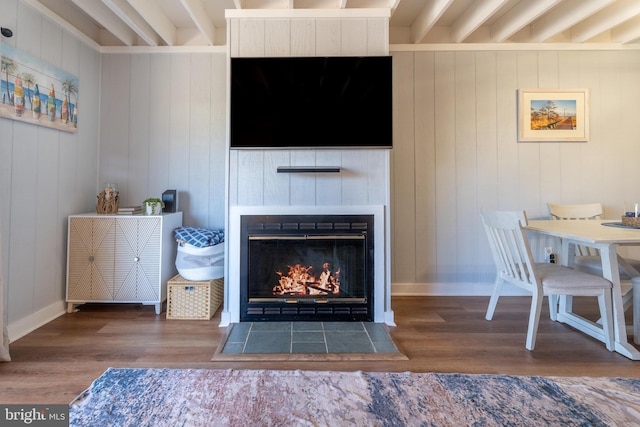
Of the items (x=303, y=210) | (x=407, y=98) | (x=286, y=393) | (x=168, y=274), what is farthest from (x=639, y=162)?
(x=168, y=274)

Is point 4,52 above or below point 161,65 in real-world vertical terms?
below

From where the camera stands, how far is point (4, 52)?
193cm

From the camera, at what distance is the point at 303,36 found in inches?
91.7

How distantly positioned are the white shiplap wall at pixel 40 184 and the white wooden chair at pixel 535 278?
123 inches

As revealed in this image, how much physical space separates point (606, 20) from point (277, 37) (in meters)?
2.77

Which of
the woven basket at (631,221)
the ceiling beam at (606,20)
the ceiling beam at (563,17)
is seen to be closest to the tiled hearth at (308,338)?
the woven basket at (631,221)

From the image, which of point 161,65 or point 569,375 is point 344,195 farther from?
point 161,65

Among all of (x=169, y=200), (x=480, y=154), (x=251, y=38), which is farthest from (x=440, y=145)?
(x=169, y=200)

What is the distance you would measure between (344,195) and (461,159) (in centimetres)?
137

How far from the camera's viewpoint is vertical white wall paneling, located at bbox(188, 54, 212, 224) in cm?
288

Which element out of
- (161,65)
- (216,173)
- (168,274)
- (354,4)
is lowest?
(168,274)

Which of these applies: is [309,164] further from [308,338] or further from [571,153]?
[571,153]

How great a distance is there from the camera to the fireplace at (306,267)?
7.57ft

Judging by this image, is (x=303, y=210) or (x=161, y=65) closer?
(x=303, y=210)
